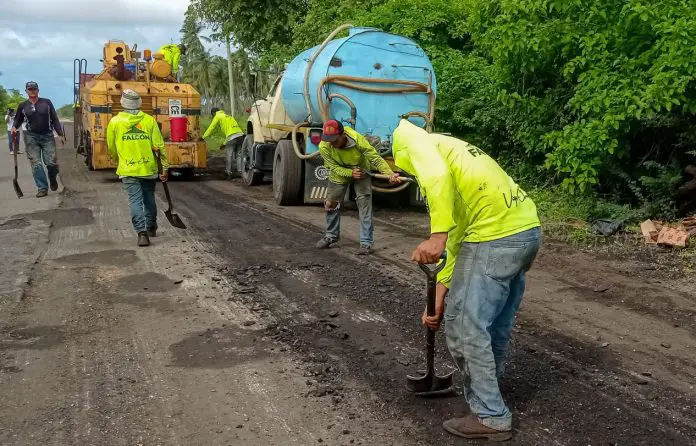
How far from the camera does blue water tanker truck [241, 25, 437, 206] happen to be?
10.6 m

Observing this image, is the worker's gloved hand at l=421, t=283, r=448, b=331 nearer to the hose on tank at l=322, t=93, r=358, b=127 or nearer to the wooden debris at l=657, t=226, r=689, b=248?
the wooden debris at l=657, t=226, r=689, b=248

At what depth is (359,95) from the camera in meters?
10.7

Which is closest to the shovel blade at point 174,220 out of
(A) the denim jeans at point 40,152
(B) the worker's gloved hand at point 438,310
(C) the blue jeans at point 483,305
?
(A) the denim jeans at point 40,152

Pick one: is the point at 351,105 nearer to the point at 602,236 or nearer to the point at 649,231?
the point at 602,236

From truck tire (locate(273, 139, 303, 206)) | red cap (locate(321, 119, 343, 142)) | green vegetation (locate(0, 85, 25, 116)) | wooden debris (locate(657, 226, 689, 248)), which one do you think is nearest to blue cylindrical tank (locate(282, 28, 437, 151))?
truck tire (locate(273, 139, 303, 206))

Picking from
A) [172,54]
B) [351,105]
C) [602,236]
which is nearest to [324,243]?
[351,105]

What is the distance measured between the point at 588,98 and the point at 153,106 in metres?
9.57

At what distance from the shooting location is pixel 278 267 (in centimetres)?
738

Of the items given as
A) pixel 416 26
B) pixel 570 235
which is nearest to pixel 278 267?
pixel 570 235

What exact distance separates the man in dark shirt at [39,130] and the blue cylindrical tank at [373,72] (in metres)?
4.81

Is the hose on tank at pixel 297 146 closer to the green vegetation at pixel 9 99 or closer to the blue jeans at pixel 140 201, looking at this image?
the blue jeans at pixel 140 201

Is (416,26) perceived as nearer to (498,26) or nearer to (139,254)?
(498,26)

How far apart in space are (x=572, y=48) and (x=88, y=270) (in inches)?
256

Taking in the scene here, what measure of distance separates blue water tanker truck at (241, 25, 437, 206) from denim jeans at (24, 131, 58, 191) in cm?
424
